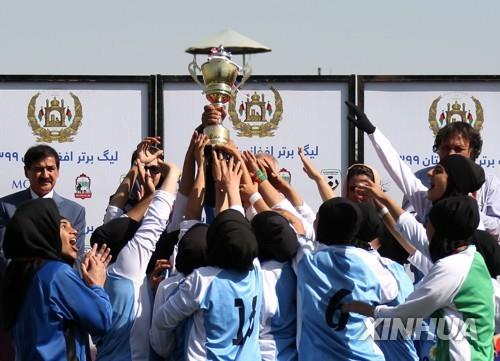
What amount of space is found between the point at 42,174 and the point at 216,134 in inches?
Answer: 66.4

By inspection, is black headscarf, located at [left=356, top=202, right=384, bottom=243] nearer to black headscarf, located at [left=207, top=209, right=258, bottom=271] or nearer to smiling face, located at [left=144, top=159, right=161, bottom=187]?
black headscarf, located at [left=207, top=209, right=258, bottom=271]

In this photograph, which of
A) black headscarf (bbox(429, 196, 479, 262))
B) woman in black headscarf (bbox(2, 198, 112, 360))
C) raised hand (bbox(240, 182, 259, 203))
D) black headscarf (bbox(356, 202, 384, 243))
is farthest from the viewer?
raised hand (bbox(240, 182, 259, 203))

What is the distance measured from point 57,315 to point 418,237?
2132 mm

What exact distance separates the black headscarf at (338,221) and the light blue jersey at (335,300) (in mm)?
58

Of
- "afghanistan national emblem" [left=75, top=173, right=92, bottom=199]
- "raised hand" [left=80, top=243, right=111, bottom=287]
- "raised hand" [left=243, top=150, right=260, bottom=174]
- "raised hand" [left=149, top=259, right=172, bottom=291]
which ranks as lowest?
"raised hand" [left=149, top=259, right=172, bottom=291]

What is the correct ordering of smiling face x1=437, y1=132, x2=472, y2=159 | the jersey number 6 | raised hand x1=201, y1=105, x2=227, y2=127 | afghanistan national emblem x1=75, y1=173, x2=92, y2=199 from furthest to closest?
afghanistan national emblem x1=75, y1=173, x2=92, y2=199 < smiling face x1=437, y1=132, x2=472, y2=159 < raised hand x1=201, y1=105, x2=227, y2=127 < the jersey number 6

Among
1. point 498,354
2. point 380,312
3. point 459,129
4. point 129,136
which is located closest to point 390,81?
point 129,136

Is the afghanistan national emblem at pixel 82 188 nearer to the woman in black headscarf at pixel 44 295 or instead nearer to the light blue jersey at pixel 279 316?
the light blue jersey at pixel 279 316

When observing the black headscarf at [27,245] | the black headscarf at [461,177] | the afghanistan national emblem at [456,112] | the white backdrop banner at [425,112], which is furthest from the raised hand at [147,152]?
the afghanistan national emblem at [456,112]

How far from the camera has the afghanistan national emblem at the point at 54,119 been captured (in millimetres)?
12984

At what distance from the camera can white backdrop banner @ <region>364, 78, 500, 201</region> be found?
1312 centimetres

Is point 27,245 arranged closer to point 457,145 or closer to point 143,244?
point 143,244

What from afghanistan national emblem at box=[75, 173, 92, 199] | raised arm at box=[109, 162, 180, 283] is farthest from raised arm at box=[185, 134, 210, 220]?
afghanistan national emblem at box=[75, 173, 92, 199]

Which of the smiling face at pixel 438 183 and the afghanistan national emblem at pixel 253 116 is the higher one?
the afghanistan national emblem at pixel 253 116
